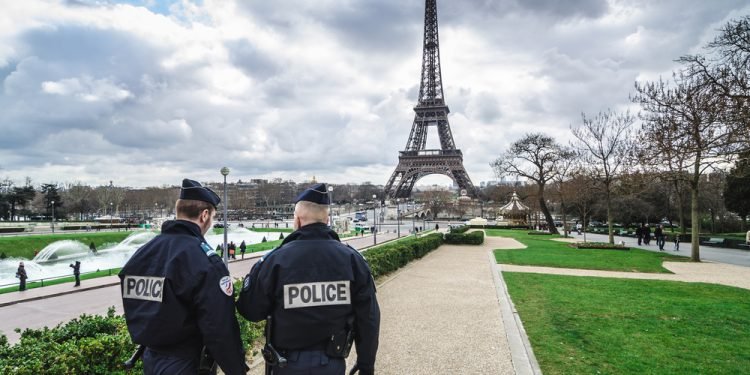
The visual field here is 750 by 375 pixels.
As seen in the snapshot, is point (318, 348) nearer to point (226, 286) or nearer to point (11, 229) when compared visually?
point (226, 286)

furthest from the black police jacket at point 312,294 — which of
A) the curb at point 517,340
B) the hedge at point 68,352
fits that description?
the curb at point 517,340

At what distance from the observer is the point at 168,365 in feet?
9.53

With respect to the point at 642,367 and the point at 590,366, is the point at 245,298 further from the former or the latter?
the point at 642,367

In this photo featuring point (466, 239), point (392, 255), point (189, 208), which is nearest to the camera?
point (189, 208)

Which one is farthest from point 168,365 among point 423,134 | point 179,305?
point 423,134

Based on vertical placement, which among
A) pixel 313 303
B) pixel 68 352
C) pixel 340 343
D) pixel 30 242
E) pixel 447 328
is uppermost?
pixel 313 303

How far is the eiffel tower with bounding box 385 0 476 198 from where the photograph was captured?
6712 cm

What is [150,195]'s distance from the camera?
113 m

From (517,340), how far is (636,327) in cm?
258

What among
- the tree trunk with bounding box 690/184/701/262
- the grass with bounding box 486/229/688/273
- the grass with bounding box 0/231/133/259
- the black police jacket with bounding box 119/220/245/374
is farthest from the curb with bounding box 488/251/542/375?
the grass with bounding box 0/231/133/259

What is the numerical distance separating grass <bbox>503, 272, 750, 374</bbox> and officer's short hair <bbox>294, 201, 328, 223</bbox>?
451 centimetres

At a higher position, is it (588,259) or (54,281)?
(588,259)

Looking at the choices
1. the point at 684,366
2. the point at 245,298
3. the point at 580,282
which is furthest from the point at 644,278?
the point at 245,298

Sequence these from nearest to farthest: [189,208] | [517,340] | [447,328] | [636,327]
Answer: [189,208], [517,340], [636,327], [447,328]
